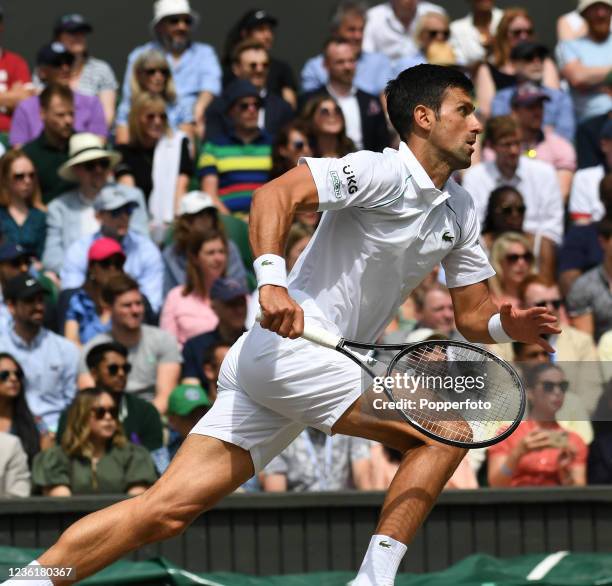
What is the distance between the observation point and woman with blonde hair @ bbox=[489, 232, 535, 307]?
878cm

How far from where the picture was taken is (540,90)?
1072 centimetres

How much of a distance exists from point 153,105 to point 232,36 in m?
1.46

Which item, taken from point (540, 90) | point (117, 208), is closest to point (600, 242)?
point (540, 90)

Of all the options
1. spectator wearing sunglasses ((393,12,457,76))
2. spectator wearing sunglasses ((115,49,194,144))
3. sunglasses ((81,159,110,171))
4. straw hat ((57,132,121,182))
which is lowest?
sunglasses ((81,159,110,171))

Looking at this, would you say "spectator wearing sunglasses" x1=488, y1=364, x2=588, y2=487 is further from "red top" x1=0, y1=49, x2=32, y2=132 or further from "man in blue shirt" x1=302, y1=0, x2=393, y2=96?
"red top" x1=0, y1=49, x2=32, y2=132

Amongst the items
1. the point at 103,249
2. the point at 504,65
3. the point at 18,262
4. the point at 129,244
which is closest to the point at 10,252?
the point at 18,262

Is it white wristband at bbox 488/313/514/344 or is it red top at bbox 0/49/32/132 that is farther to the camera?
red top at bbox 0/49/32/132

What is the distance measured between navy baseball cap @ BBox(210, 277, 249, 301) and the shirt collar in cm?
348

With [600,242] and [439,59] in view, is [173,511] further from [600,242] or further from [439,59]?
[439,59]

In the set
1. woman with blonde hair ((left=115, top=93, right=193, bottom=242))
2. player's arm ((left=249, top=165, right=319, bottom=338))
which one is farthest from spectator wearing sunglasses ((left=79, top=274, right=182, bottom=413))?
player's arm ((left=249, top=165, right=319, bottom=338))

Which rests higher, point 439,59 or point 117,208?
point 439,59

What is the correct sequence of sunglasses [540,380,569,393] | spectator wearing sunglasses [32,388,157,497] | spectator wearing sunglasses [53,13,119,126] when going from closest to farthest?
spectator wearing sunglasses [32,388,157,497] < sunglasses [540,380,569,393] < spectator wearing sunglasses [53,13,119,126]

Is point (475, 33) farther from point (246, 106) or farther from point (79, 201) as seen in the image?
point (79, 201)

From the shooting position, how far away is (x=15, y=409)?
309 inches
